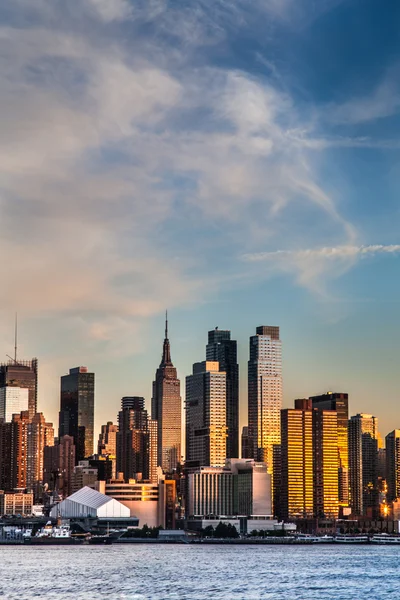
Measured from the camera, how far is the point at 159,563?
168 meters

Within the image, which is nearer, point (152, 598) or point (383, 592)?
point (152, 598)

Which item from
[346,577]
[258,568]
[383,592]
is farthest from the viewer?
[258,568]

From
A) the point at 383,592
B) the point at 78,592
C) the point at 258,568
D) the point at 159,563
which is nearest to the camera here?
the point at 78,592

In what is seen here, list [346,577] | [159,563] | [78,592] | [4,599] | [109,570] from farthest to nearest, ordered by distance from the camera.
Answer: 1. [159,563]
2. [109,570]
3. [346,577]
4. [78,592]
5. [4,599]

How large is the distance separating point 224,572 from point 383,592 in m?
32.5

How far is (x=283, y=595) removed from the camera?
107938 millimetres

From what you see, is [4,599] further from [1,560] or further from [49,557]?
[49,557]

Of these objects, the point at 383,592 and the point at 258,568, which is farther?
the point at 258,568

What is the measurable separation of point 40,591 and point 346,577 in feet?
133

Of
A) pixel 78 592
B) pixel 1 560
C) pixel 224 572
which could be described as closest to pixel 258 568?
pixel 224 572

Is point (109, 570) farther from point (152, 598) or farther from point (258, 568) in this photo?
point (152, 598)

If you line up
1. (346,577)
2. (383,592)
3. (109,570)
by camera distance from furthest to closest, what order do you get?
(109,570) → (346,577) → (383,592)

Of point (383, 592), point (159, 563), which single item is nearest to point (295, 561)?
point (159, 563)

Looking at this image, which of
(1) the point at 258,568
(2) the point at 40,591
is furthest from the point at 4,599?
(1) the point at 258,568
